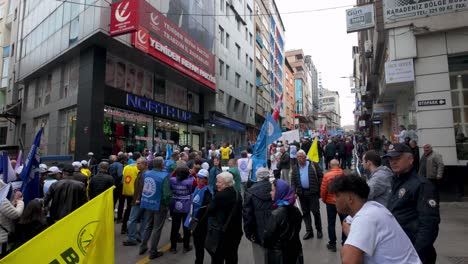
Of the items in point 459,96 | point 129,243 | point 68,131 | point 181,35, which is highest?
point 181,35

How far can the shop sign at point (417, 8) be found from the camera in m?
9.91

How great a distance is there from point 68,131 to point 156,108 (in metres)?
5.83

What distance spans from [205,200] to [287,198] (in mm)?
1695

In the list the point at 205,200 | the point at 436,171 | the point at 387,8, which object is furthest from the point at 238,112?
the point at 205,200

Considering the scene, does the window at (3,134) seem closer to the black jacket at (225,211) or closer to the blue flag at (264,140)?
the blue flag at (264,140)

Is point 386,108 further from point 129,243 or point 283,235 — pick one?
point 283,235

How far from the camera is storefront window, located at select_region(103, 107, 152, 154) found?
1831cm

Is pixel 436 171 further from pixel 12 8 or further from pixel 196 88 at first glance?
pixel 12 8

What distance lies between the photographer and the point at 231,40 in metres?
34.6

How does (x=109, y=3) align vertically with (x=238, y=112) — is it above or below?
above

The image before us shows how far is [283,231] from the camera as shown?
3971mm

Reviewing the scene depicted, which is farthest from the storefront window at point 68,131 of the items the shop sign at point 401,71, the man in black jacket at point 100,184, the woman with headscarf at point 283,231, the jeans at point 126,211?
the woman with headscarf at point 283,231

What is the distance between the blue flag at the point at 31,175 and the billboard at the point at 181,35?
10430 mm

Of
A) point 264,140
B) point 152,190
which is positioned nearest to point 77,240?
point 152,190
